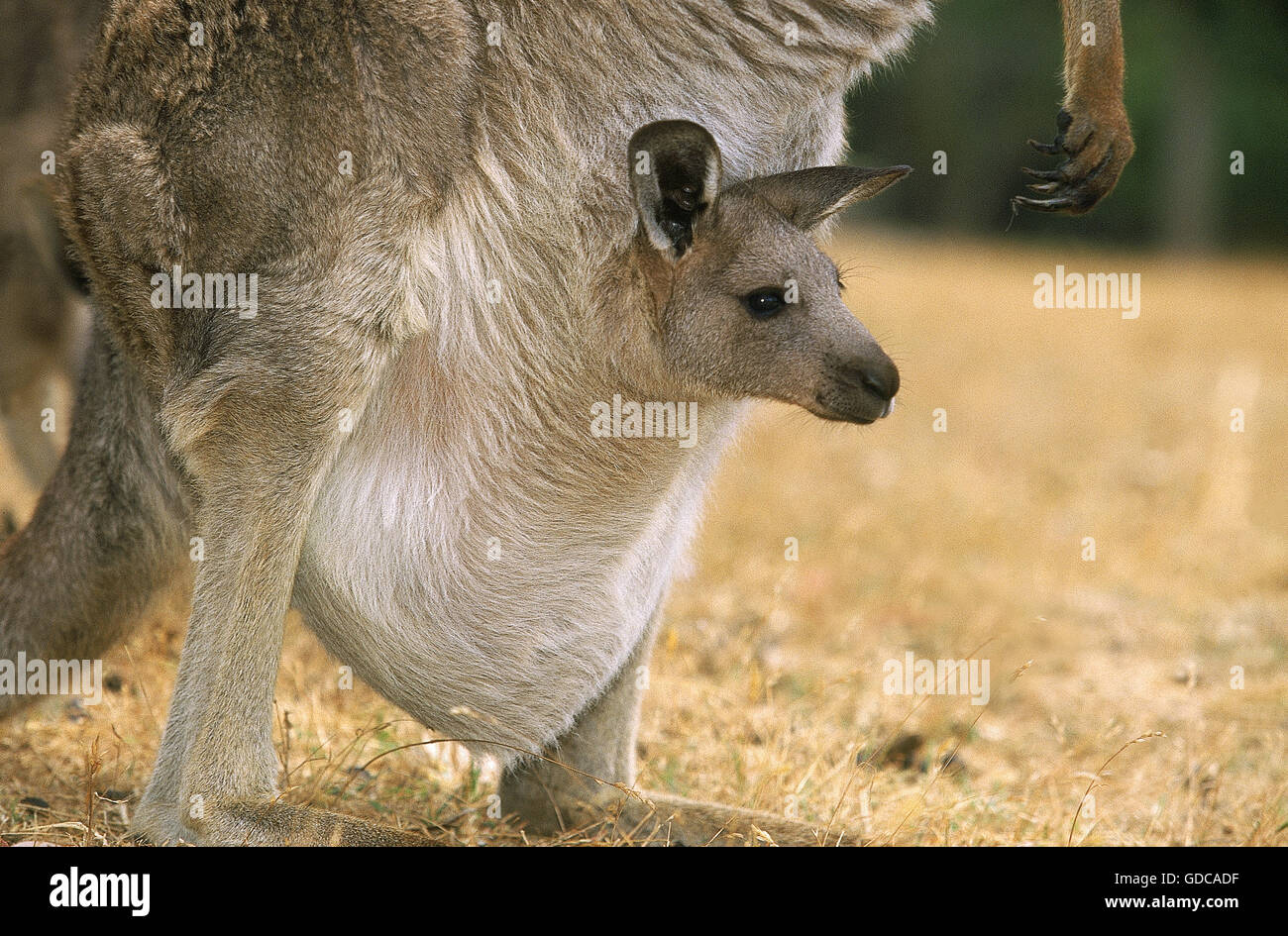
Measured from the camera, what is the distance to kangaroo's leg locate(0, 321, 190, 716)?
258 centimetres

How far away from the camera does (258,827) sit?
2178 mm

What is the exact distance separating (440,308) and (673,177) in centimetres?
43

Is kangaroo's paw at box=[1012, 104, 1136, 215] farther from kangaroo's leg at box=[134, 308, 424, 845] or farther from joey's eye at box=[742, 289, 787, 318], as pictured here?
kangaroo's leg at box=[134, 308, 424, 845]

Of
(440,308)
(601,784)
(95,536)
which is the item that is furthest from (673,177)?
(95,536)

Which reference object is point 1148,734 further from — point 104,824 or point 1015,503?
point 1015,503

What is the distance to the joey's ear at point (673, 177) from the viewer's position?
7.07 ft

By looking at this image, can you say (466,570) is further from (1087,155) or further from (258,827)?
(1087,155)

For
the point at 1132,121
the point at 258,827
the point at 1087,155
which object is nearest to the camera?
the point at 258,827

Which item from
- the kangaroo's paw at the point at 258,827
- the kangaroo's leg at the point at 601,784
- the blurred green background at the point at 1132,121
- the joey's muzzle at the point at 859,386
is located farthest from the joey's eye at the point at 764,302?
the blurred green background at the point at 1132,121

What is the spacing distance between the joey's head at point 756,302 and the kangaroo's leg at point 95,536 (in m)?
0.99

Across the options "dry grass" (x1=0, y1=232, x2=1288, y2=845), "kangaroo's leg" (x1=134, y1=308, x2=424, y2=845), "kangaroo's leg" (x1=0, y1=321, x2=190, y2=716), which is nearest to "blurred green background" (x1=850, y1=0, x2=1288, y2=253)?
"dry grass" (x1=0, y1=232, x2=1288, y2=845)

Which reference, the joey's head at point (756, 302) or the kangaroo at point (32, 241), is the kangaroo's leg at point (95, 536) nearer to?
the joey's head at point (756, 302)

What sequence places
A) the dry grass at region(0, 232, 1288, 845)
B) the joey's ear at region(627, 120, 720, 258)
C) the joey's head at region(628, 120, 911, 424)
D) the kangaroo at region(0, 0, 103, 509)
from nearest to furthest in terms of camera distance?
the joey's ear at region(627, 120, 720, 258), the joey's head at region(628, 120, 911, 424), the dry grass at region(0, 232, 1288, 845), the kangaroo at region(0, 0, 103, 509)

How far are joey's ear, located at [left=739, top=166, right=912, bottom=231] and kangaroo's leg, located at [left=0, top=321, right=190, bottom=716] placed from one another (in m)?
1.19
